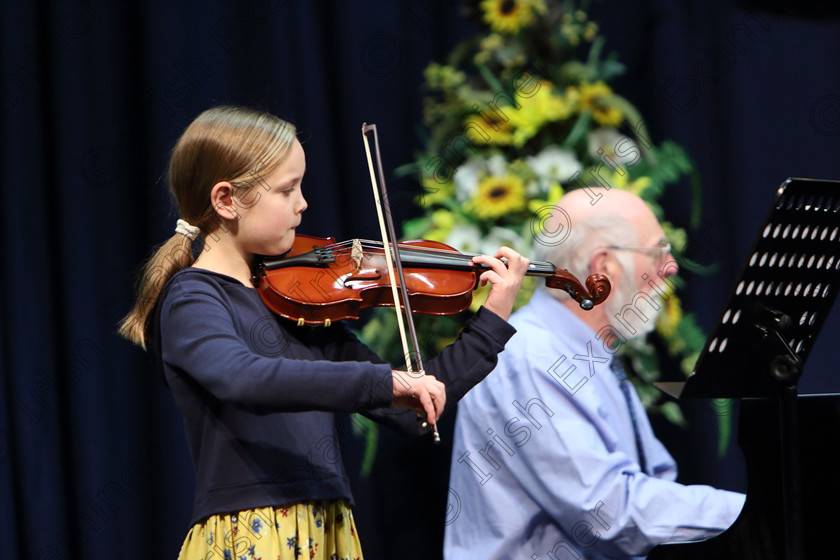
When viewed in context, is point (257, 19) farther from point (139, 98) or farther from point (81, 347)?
point (81, 347)

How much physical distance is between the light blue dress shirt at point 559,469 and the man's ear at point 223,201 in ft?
2.34

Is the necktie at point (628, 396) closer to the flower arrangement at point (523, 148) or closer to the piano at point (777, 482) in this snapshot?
the flower arrangement at point (523, 148)

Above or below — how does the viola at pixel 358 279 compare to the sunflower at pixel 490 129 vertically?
below

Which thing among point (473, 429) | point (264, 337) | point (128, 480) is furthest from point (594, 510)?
point (128, 480)

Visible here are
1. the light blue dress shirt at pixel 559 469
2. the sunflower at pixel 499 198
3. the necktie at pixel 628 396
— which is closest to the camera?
the light blue dress shirt at pixel 559 469

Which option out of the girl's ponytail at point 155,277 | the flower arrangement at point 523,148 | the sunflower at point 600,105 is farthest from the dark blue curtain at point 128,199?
the girl's ponytail at point 155,277

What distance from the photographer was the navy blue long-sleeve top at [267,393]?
1101mm

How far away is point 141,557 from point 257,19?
4.54 ft

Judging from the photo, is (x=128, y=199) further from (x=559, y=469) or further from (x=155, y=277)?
(x=559, y=469)

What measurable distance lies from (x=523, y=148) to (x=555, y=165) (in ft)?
0.32

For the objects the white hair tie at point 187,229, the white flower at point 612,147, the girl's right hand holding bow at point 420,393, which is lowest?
the girl's right hand holding bow at point 420,393

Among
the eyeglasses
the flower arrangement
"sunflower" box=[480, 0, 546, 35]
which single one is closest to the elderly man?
the eyeglasses

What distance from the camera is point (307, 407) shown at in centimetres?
110

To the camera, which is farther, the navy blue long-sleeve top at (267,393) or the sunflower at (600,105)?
the sunflower at (600,105)
